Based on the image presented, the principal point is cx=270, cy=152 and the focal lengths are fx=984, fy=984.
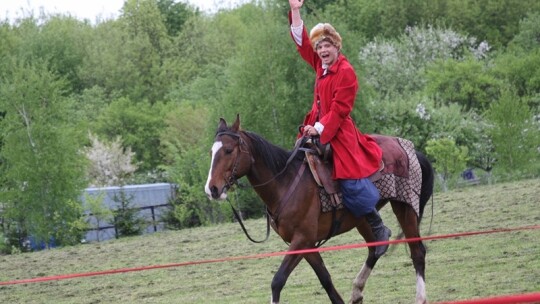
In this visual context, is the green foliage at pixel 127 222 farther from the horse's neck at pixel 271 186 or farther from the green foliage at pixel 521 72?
the green foliage at pixel 521 72

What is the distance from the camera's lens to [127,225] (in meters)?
25.3

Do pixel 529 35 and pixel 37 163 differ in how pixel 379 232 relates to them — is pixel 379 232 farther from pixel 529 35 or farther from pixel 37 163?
pixel 529 35

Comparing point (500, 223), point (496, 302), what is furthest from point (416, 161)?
point (500, 223)

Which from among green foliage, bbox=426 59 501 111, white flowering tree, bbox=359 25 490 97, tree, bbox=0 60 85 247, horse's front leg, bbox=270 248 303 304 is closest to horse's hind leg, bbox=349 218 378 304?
horse's front leg, bbox=270 248 303 304

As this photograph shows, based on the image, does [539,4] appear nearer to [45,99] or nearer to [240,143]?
[45,99]

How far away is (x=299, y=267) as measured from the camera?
12984mm

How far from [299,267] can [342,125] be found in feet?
15.9

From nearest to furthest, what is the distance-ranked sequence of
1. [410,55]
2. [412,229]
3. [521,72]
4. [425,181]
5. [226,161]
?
[226,161] < [412,229] < [425,181] < [521,72] < [410,55]

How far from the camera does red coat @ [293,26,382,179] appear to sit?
8.38m

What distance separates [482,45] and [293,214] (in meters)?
52.4

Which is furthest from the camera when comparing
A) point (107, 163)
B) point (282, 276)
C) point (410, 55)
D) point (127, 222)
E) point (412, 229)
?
point (410, 55)

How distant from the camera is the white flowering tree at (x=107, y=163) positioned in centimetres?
4919

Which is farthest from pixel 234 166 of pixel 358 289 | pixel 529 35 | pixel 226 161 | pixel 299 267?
pixel 529 35

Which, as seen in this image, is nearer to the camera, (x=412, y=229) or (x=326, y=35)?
(x=326, y=35)
